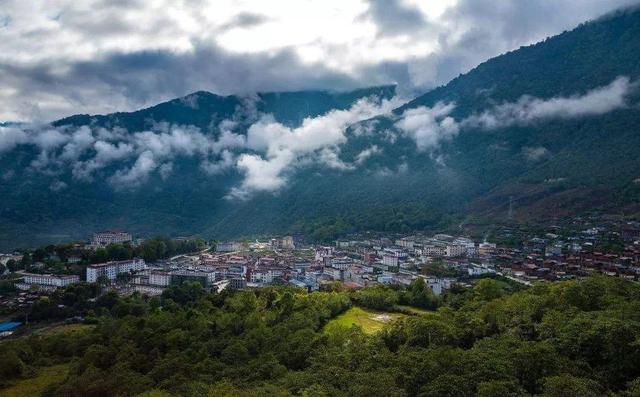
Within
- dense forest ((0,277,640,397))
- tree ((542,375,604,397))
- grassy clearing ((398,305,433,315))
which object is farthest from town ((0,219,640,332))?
tree ((542,375,604,397))

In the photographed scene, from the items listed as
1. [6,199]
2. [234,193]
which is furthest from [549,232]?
[6,199]

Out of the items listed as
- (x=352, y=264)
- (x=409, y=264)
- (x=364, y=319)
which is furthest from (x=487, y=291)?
(x=352, y=264)

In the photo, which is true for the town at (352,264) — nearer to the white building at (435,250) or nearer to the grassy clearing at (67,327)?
the white building at (435,250)

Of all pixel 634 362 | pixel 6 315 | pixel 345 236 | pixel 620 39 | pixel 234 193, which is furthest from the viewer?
pixel 234 193

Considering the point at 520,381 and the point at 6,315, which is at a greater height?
the point at 520,381

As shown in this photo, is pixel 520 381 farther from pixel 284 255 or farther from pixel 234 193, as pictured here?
pixel 234 193
